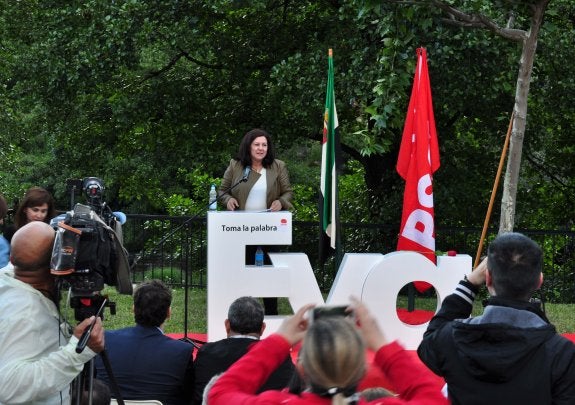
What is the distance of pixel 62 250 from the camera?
10.7 feet

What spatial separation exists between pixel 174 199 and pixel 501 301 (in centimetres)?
1447

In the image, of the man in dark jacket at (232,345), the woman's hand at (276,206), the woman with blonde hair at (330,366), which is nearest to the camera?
the woman with blonde hair at (330,366)

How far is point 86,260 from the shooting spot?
3.48 m

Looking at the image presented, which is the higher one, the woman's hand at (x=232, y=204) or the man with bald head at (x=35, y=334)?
the woman's hand at (x=232, y=204)

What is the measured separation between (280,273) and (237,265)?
0.40m

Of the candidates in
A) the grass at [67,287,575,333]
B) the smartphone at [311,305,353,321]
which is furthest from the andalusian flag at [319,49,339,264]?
the smartphone at [311,305,353,321]

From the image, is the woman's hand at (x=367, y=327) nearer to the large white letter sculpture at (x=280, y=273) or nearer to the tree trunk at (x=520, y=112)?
the large white letter sculpture at (x=280, y=273)

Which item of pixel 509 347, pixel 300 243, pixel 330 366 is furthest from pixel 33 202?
pixel 300 243

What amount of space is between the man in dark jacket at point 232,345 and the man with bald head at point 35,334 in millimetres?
1227

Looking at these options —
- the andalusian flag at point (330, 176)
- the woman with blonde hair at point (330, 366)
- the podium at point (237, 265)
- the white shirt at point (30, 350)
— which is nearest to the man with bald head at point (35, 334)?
the white shirt at point (30, 350)

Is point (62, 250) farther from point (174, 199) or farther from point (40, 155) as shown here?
point (40, 155)

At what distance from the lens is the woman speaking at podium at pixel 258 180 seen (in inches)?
325

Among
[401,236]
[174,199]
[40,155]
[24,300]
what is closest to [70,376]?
[24,300]

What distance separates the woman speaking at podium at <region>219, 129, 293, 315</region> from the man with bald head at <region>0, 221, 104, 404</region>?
16.1ft
